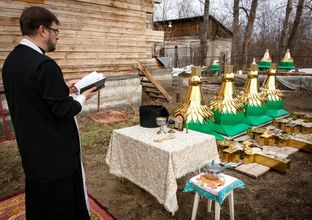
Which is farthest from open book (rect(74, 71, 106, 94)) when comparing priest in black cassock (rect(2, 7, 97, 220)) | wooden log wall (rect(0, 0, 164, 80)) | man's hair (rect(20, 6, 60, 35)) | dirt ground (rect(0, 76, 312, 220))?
wooden log wall (rect(0, 0, 164, 80))

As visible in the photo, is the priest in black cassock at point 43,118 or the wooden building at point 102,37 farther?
the wooden building at point 102,37

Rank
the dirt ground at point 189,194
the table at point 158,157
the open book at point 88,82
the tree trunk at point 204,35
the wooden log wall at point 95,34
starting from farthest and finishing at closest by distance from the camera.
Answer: the tree trunk at point 204,35, the wooden log wall at point 95,34, the dirt ground at point 189,194, the table at point 158,157, the open book at point 88,82

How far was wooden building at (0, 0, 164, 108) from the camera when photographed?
6.22m

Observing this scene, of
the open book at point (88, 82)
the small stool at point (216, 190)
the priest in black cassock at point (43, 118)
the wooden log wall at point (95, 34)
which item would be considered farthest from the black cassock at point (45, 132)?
the wooden log wall at point (95, 34)

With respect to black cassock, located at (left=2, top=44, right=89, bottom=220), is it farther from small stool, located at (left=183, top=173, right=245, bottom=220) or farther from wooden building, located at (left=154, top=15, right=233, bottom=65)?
wooden building, located at (left=154, top=15, right=233, bottom=65)

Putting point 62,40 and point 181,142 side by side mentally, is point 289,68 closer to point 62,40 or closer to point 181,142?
A: point 62,40

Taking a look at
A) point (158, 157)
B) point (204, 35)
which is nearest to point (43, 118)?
point (158, 157)

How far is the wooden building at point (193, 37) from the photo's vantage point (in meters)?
26.4

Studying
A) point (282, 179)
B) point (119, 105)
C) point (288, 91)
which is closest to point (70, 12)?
point (119, 105)

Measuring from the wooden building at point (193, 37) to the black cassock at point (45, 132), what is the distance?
24594 mm

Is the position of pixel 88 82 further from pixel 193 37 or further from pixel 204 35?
pixel 193 37

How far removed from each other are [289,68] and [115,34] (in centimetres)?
995

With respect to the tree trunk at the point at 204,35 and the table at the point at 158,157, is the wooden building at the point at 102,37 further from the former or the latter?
the tree trunk at the point at 204,35

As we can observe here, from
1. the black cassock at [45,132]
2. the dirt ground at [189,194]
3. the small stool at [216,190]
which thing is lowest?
the dirt ground at [189,194]
